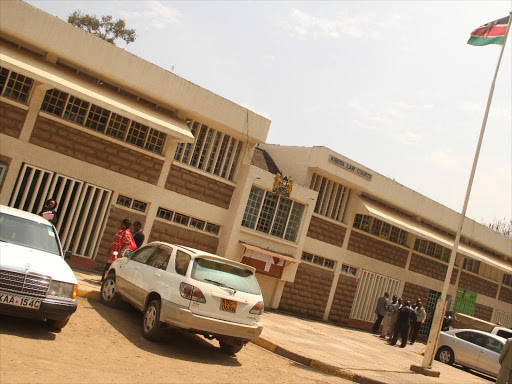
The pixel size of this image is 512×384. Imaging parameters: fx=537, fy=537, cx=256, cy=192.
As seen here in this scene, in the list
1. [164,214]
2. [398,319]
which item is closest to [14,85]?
[164,214]

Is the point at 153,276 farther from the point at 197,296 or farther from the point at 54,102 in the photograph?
the point at 54,102

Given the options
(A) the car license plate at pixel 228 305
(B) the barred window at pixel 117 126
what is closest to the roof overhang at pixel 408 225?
(B) the barred window at pixel 117 126

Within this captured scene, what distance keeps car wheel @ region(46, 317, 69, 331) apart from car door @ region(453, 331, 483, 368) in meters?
13.9

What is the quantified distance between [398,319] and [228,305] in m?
11.7

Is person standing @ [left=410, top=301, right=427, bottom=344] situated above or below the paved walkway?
above

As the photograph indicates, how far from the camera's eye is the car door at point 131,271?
32.3 ft

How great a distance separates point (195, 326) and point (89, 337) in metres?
1.60

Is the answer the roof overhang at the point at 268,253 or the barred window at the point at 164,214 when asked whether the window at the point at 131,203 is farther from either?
the roof overhang at the point at 268,253

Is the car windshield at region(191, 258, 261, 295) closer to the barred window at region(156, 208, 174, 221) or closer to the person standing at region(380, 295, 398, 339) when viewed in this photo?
the barred window at region(156, 208, 174, 221)

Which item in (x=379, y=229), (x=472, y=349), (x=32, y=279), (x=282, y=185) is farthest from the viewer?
(x=379, y=229)

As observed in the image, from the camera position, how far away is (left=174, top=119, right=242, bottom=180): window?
17609 mm

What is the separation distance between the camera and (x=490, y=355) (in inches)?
667

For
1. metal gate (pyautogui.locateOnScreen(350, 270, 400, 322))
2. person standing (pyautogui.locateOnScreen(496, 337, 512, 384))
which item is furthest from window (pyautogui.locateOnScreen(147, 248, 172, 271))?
metal gate (pyautogui.locateOnScreen(350, 270, 400, 322))

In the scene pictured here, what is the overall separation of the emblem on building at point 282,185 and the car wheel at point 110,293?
931cm
